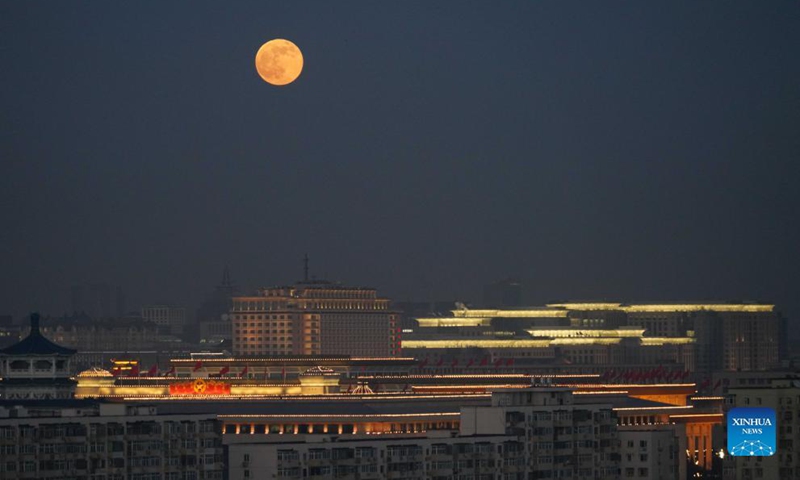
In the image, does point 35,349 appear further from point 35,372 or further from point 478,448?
point 478,448

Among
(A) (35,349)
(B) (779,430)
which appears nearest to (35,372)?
(A) (35,349)

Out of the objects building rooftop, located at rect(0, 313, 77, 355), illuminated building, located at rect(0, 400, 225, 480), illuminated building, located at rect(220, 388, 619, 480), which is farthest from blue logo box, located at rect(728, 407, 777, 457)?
building rooftop, located at rect(0, 313, 77, 355)

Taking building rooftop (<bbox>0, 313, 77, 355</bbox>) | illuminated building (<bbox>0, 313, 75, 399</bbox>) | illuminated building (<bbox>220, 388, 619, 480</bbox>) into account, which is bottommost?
illuminated building (<bbox>220, 388, 619, 480</bbox>)

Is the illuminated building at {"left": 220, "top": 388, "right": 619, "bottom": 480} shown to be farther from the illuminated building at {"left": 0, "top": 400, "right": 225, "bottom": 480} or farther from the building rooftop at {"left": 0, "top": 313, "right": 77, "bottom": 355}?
the building rooftop at {"left": 0, "top": 313, "right": 77, "bottom": 355}

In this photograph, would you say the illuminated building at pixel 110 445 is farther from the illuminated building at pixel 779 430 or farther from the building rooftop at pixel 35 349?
the building rooftop at pixel 35 349

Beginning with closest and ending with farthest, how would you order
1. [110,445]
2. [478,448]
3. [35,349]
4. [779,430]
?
1. [110,445]
2. [478,448]
3. [779,430]
4. [35,349]

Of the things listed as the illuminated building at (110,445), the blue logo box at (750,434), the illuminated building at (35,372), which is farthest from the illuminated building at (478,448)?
the illuminated building at (35,372)
